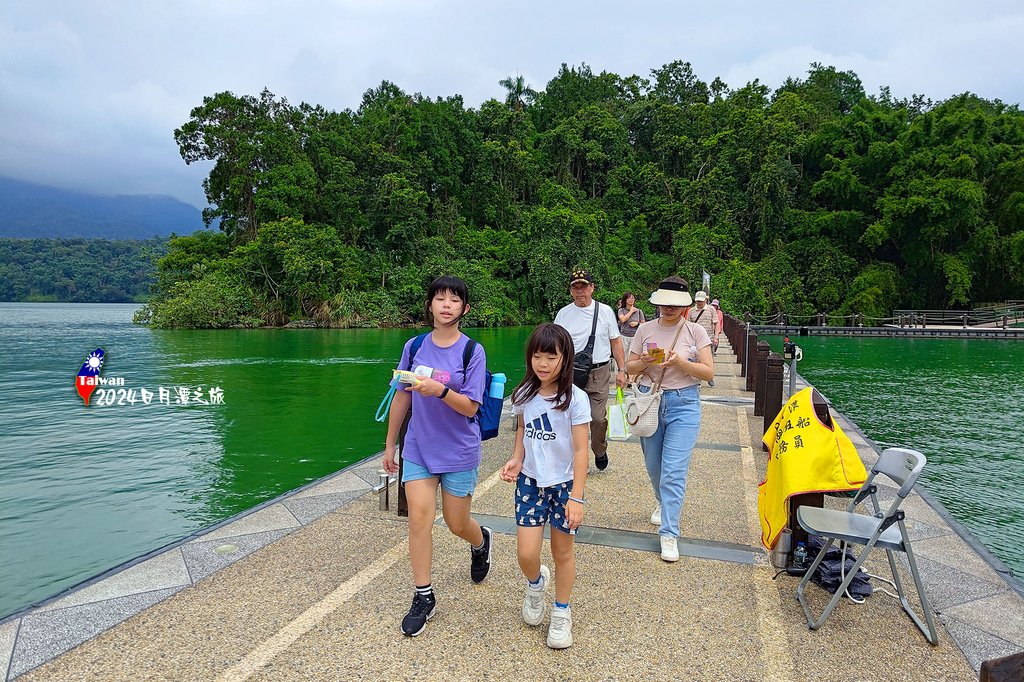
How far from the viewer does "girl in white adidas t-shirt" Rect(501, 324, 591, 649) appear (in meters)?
3.03

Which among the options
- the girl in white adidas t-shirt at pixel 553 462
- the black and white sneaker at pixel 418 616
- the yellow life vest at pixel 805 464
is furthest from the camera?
the yellow life vest at pixel 805 464

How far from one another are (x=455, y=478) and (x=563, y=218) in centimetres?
4056

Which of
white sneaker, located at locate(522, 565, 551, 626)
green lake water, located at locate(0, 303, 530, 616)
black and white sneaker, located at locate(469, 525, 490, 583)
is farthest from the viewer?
green lake water, located at locate(0, 303, 530, 616)

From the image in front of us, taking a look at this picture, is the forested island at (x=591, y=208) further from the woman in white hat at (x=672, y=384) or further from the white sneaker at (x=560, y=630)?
the white sneaker at (x=560, y=630)

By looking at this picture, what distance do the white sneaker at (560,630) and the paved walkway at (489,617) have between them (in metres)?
0.04

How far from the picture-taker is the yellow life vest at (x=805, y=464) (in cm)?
353

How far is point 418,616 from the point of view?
10.4ft

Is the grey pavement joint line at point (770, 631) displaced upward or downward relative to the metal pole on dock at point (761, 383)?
downward

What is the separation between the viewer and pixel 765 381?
27.6 ft

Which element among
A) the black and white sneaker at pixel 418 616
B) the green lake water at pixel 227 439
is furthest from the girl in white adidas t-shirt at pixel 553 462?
the green lake water at pixel 227 439

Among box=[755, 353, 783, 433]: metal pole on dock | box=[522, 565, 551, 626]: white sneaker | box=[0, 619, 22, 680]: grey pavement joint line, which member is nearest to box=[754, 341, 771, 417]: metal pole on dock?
box=[755, 353, 783, 433]: metal pole on dock

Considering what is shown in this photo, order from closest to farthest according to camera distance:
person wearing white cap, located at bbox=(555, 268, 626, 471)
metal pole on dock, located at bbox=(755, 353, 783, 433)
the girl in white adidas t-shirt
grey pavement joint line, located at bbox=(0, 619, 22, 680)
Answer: grey pavement joint line, located at bbox=(0, 619, 22, 680) < the girl in white adidas t-shirt < person wearing white cap, located at bbox=(555, 268, 626, 471) < metal pole on dock, located at bbox=(755, 353, 783, 433)

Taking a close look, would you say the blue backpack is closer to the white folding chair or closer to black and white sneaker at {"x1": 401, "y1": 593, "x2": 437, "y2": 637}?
black and white sneaker at {"x1": 401, "y1": 593, "x2": 437, "y2": 637}

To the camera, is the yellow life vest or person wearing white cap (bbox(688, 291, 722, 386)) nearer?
the yellow life vest
